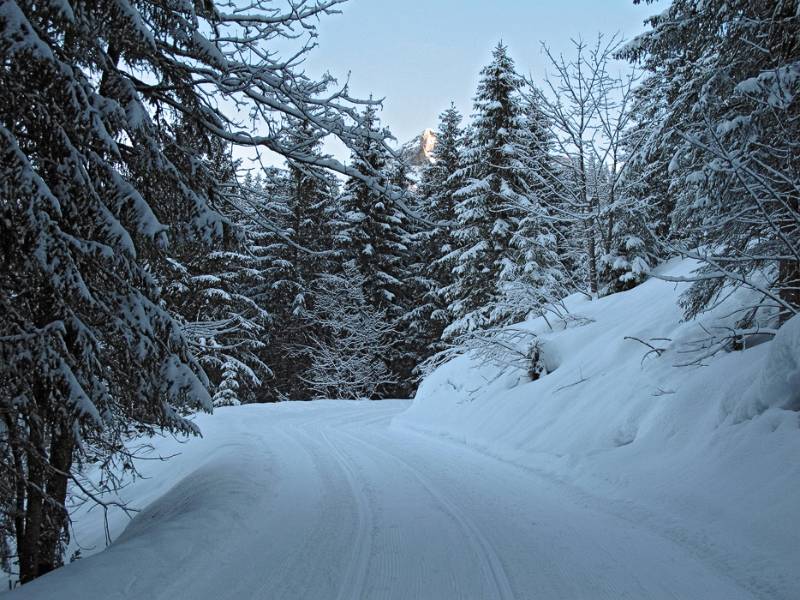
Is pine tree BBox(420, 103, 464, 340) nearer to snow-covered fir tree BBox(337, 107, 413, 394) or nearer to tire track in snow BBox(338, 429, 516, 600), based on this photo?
snow-covered fir tree BBox(337, 107, 413, 394)

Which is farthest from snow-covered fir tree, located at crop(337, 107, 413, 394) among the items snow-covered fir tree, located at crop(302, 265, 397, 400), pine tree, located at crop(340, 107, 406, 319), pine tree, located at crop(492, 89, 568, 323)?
pine tree, located at crop(492, 89, 568, 323)

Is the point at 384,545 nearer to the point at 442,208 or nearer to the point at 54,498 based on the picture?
the point at 54,498

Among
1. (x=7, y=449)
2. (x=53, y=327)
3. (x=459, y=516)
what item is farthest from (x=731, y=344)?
(x=7, y=449)

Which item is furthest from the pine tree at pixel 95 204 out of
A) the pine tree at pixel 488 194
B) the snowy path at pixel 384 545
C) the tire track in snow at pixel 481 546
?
the pine tree at pixel 488 194

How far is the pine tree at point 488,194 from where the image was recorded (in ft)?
60.7

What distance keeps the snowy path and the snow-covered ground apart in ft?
0.06

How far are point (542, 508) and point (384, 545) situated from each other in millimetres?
1745

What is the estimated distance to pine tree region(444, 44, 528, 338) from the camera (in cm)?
1850

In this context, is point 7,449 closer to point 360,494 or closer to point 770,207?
point 360,494

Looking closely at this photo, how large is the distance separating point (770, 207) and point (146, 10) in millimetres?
7056

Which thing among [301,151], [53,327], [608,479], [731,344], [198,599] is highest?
[301,151]

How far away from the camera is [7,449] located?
3676 millimetres

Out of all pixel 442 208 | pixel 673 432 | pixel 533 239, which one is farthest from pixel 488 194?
pixel 673 432

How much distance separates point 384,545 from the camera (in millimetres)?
3877
